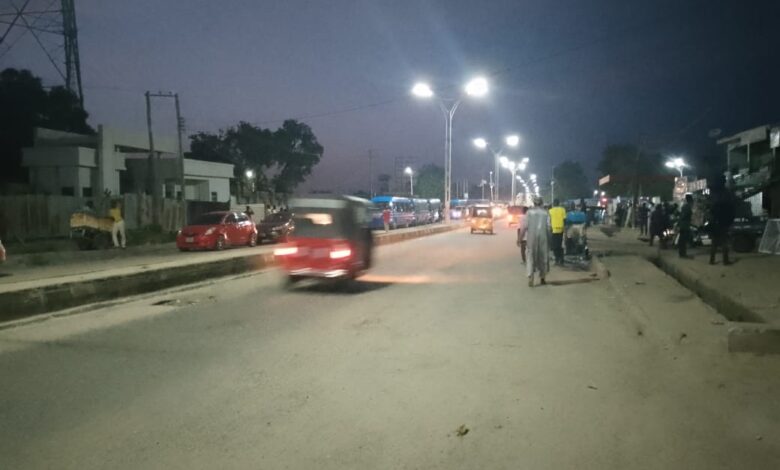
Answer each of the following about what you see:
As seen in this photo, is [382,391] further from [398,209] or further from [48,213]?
[398,209]

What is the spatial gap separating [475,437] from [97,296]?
9969 millimetres

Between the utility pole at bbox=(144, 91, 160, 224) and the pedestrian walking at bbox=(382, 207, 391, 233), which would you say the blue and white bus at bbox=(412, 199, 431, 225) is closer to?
the pedestrian walking at bbox=(382, 207, 391, 233)

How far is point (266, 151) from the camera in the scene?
81938 mm

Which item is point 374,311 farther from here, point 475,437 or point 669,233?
point 669,233

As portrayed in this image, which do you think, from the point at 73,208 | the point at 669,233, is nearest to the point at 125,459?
the point at 669,233

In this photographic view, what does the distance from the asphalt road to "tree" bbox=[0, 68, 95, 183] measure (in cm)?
4288

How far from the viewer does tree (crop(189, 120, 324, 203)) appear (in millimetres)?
77500

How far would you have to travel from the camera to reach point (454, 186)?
538ft

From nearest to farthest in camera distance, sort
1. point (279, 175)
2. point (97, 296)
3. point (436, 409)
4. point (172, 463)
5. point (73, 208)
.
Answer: point (172, 463) → point (436, 409) → point (97, 296) → point (73, 208) → point (279, 175)

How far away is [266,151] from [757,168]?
62.9 m

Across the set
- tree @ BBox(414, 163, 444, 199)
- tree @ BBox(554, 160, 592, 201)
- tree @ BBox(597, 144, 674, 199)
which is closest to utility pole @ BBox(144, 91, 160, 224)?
tree @ BBox(597, 144, 674, 199)

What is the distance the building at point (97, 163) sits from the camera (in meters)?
42.8

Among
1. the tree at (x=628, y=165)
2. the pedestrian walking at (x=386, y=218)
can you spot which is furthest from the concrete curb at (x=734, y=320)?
the tree at (x=628, y=165)

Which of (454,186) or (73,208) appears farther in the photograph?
(454,186)
